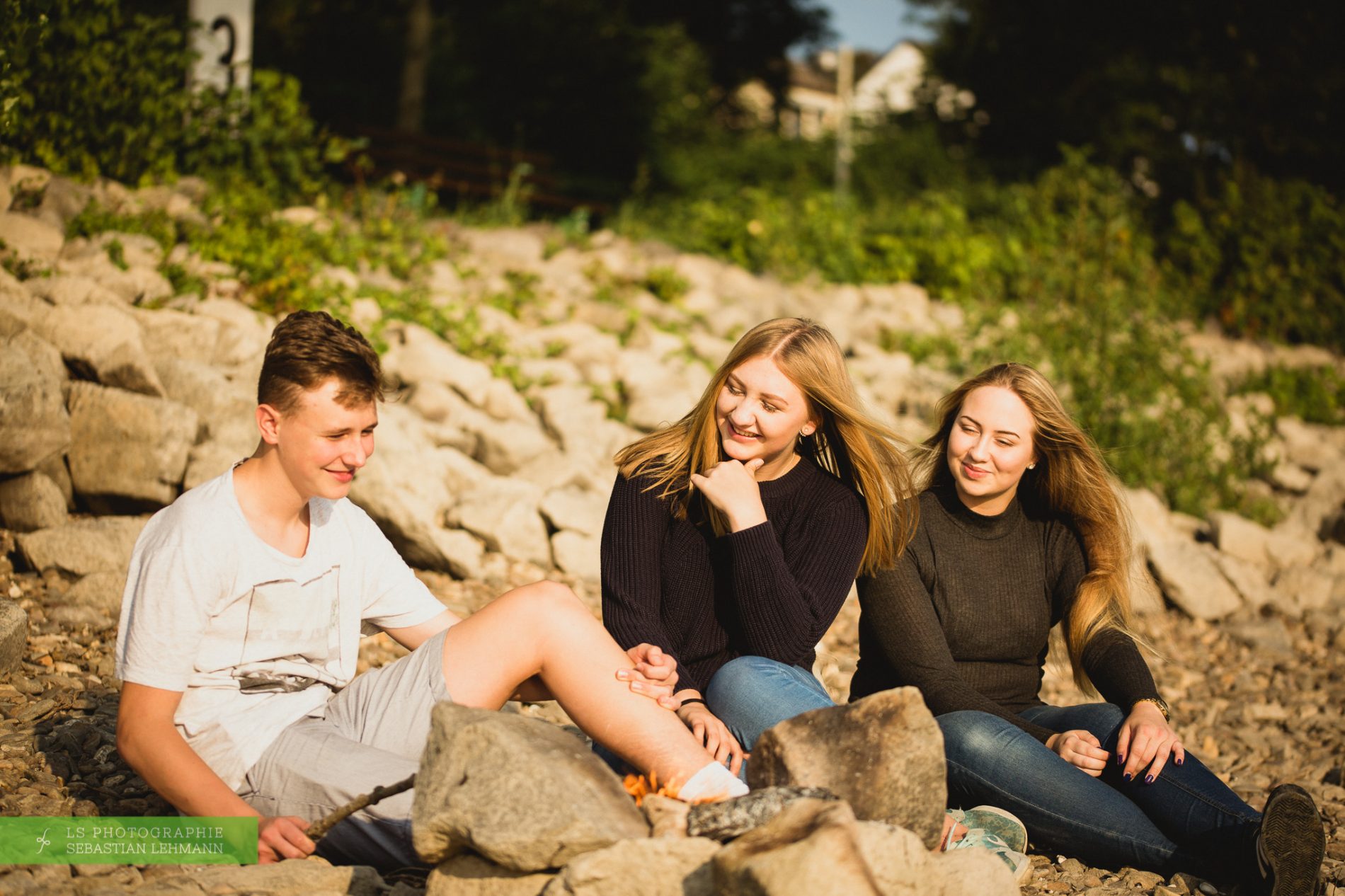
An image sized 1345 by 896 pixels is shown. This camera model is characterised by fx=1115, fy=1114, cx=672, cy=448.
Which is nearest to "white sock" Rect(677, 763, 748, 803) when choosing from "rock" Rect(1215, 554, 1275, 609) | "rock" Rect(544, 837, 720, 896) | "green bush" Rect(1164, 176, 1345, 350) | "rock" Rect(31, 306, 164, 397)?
"rock" Rect(544, 837, 720, 896)

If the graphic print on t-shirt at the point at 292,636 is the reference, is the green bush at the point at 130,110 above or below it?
above

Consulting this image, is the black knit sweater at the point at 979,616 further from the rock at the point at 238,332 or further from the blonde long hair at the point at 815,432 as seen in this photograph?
the rock at the point at 238,332

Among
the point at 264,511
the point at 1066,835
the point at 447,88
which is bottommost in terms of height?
the point at 1066,835

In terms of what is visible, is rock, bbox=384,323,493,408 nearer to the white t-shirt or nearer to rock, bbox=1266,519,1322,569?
the white t-shirt

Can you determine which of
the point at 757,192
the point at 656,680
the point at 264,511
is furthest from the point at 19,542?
the point at 757,192

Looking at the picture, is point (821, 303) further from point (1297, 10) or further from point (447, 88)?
point (447, 88)

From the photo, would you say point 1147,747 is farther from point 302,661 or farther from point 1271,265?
point 1271,265

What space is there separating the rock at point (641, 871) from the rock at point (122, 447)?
3.03 metres

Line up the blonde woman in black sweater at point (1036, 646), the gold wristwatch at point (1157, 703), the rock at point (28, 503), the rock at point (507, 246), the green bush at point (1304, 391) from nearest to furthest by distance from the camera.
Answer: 1. the blonde woman in black sweater at point (1036, 646)
2. the gold wristwatch at point (1157, 703)
3. the rock at point (28, 503)
4. the rock at point (507, 246)
5. the green bush at point (1304, 391)

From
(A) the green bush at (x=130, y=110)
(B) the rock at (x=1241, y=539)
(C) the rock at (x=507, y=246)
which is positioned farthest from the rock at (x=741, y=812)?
(C) the rock at (x=507, y=246)

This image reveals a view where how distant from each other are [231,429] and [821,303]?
5.67 metres

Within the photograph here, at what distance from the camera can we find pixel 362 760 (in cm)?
249

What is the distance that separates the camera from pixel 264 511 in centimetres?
259

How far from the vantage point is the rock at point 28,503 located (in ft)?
14.1
